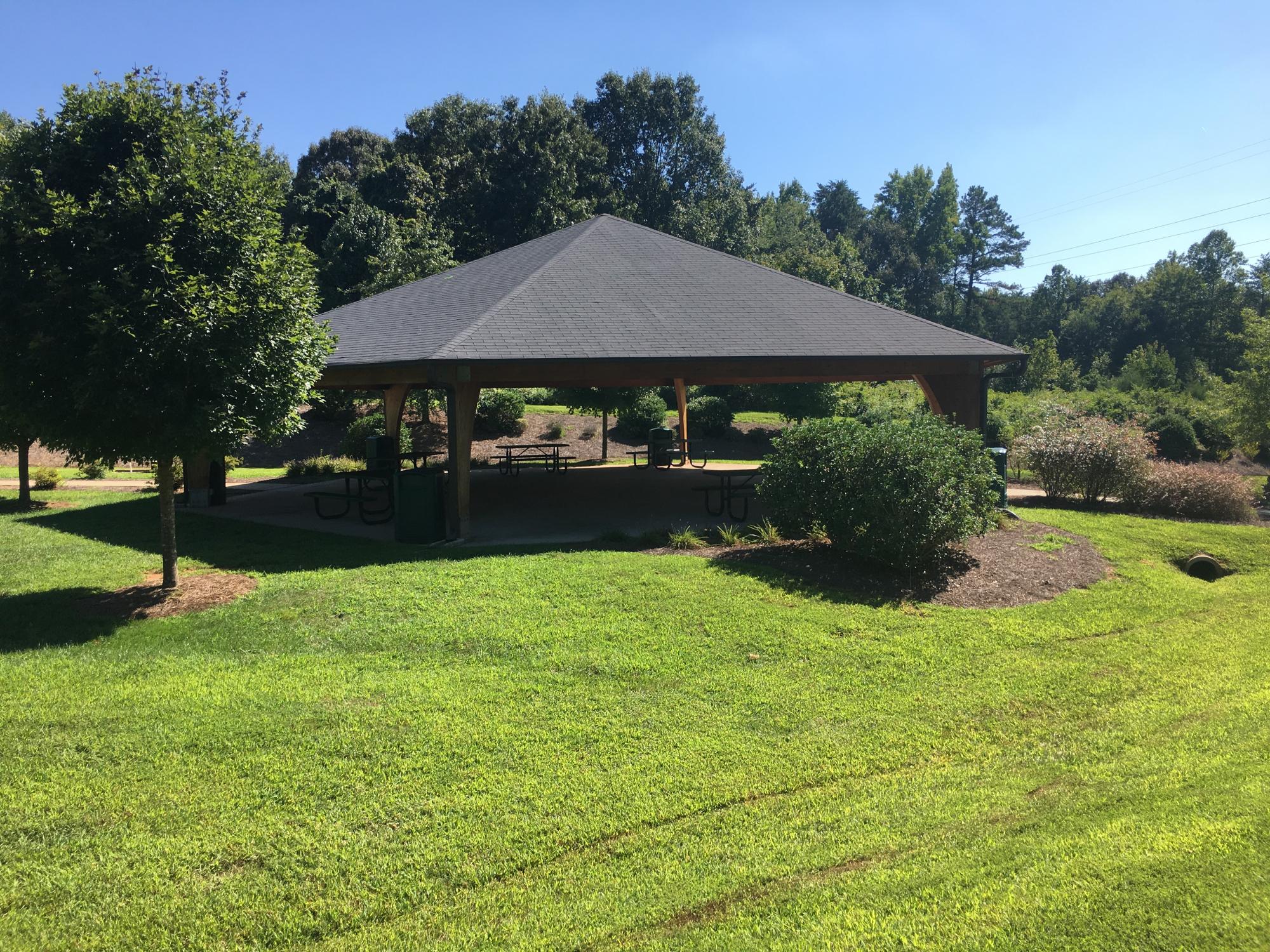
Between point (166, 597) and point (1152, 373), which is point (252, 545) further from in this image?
point (1152, 373)

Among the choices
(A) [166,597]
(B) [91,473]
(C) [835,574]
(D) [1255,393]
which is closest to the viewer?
(A) [166,597]

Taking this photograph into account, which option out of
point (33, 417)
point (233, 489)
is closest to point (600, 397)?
point (233, 489)

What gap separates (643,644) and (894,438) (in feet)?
14.1

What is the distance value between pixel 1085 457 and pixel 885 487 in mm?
8212

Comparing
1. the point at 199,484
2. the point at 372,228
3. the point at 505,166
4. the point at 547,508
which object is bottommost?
the point at 547,508

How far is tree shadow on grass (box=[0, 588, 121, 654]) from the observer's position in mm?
6820

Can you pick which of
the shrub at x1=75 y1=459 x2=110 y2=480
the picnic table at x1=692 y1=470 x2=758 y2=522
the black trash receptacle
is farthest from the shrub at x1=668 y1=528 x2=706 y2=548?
the shrub at x1=75 y1=459 x2=110 y2=480

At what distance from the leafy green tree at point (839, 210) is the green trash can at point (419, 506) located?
90.3 m

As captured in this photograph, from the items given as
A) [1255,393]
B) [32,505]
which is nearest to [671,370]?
[32,505]

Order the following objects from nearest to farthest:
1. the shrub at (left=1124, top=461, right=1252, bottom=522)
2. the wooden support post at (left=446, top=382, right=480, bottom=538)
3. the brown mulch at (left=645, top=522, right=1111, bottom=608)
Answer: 1. the brown mulch at (left=645, top=522, right=1111, bottom=608)
2. the wooden support post at (left=446, top=382, right=480, bottom=538)
3. the shrub at (left=1124, top=461, right=1252, bottom=522)

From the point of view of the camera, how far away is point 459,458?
36.5 feet

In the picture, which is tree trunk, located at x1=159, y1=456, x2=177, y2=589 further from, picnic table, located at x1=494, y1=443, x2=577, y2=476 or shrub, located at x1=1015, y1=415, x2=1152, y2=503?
shrub, located at x1=1015, y1=415, x2=1152, y2=503

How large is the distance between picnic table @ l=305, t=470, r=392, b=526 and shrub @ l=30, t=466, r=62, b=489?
6.71 meters

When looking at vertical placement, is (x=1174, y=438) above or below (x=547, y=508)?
above
